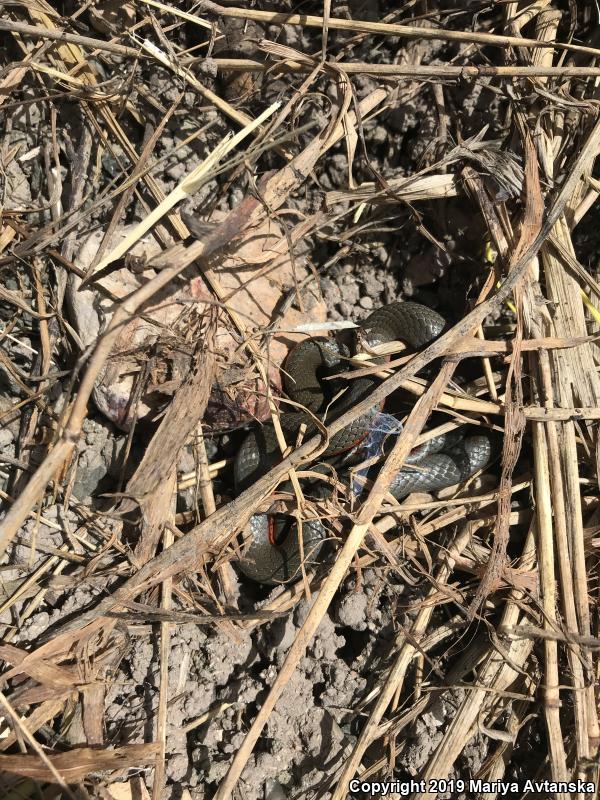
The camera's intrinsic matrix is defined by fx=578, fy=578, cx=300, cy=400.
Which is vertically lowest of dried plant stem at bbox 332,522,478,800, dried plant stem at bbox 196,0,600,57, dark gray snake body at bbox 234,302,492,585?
dried plant stem at bbox 332,522,478,800

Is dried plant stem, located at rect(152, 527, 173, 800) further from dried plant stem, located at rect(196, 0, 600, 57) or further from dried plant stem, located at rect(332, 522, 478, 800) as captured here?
dried plant stem, located at rect(196, 0, 600, 57)

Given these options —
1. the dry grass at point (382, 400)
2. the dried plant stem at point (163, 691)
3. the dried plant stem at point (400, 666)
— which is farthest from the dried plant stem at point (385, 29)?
the dried plant stem at point (163, 691)

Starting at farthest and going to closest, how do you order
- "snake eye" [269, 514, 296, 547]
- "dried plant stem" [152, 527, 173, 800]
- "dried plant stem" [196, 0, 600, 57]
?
"snake eye" [269, 514, 296, 547], "dried plant stem" [196, 0, 600, 57], "dried plant stem" [152, 527, 173, 800]

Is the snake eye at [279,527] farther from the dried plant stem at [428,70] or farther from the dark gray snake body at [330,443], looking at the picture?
the dried plant stem at [428,70]

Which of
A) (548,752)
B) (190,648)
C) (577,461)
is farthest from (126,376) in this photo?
(548,752)

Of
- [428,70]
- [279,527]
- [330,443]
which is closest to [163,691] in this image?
[279,527]

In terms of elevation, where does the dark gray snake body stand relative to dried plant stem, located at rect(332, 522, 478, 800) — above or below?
above

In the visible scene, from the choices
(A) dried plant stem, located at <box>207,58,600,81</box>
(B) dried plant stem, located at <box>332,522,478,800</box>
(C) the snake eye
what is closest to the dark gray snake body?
(C) the snake eye
